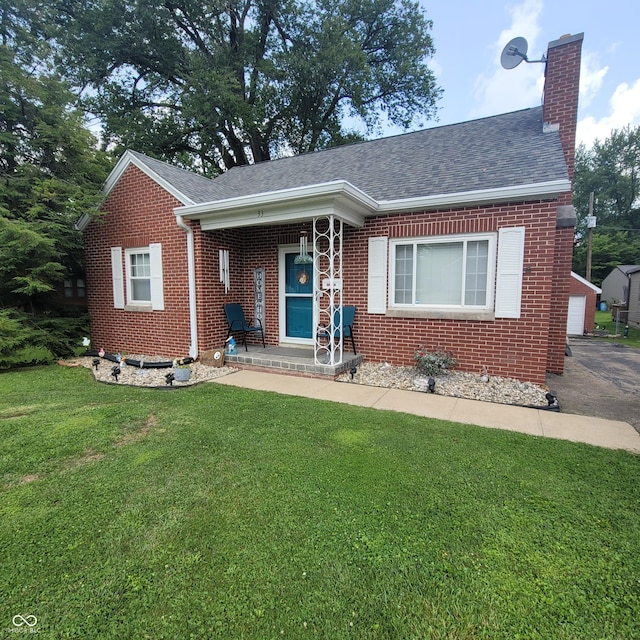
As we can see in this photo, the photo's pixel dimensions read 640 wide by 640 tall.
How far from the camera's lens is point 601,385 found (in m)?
6.02

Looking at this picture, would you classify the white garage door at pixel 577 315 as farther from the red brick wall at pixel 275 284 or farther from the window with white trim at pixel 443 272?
the window with white trim at pixel 443 272

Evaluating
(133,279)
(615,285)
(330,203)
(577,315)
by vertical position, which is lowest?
(577,315)

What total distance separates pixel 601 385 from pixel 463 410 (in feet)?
11.0

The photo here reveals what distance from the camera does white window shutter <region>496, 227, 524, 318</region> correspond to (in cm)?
543

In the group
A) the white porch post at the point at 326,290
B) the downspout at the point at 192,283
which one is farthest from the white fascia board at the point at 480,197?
the downspout at the point at 192,283

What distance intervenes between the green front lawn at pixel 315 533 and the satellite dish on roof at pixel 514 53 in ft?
25.2

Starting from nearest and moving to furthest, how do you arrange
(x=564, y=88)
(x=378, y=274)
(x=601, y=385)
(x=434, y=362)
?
(x=434, y=362), (x=601, y=385), (x=564, y=88), (x=378, y=274)

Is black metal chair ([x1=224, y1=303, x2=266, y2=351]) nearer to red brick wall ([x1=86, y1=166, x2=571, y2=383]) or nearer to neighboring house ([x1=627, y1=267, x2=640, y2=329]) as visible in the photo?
red brick wall ([x1=86, y1=166, x2=571, y2=383])

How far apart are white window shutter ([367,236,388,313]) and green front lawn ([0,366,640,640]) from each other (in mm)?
3094

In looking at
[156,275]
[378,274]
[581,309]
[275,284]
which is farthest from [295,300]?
[581,309]

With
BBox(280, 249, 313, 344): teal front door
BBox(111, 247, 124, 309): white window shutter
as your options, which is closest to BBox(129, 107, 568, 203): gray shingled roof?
BBox(280, 249, 313, 344): teal front door

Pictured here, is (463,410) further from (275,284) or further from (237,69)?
(237,69)

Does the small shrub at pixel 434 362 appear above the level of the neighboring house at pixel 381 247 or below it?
below

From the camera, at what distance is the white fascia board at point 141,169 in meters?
7.07
